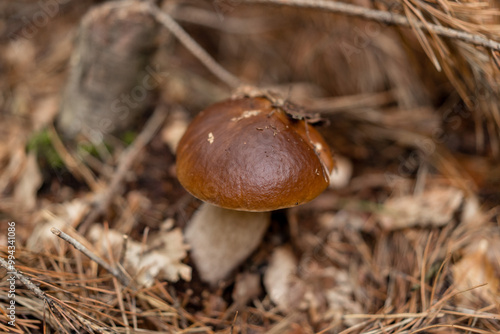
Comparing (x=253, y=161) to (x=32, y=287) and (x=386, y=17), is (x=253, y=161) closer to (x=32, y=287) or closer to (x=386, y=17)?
(x=32, y=287)

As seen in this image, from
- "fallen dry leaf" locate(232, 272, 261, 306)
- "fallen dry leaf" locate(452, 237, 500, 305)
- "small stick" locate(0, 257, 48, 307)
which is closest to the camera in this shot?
"small stick" locate(0, 257, 48, 307)

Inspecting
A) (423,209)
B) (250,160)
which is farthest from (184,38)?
(423,209)

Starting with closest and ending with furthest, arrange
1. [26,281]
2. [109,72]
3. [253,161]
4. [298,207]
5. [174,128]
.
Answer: [26,281] → [253,161] → [109,72] → [298,207] → [174,128]

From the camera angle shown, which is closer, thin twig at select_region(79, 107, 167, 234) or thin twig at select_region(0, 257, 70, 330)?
thin twig at select_region(0, 257, 70, 330)

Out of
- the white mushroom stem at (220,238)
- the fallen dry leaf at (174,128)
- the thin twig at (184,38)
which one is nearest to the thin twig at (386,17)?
the thin twig at (184,38)

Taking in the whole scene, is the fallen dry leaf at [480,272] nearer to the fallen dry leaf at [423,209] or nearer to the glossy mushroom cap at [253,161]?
the fallen dry leaf at [423,209]

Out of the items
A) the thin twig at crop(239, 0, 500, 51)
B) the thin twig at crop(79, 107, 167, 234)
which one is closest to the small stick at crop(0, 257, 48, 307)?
the thin twig at crop(79, 107, 167, 234)

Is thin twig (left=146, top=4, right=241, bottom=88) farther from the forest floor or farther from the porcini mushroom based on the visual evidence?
the porcini mushroom
